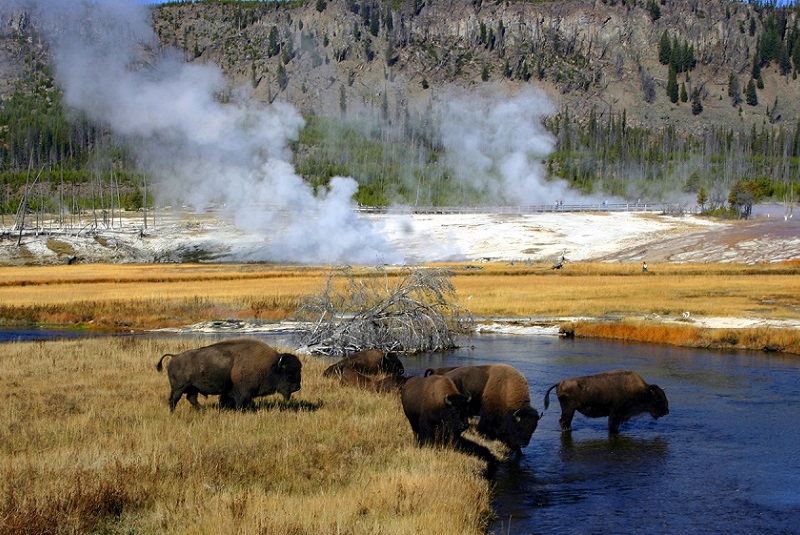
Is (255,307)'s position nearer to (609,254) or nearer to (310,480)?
(310,480)

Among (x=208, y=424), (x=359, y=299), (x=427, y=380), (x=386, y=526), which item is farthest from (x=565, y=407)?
(x=359, y=299)

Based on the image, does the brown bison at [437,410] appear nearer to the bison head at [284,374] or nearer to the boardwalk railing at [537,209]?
the bison head at [284,374]

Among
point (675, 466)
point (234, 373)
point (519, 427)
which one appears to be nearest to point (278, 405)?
point (234, 373)

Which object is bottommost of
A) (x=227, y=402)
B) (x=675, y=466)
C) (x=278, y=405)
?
(x=675, y=466)

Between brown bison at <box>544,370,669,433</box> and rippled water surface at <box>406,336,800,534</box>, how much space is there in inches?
17.5

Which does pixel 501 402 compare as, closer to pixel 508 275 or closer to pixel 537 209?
pixel 508 275

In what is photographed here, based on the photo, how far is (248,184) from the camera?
109m

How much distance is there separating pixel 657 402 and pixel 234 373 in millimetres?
10465

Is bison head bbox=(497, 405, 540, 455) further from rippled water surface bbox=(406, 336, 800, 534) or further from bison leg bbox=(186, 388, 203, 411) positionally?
bison leg bbox=(186, 388, 203, 411)

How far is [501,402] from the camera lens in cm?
1883

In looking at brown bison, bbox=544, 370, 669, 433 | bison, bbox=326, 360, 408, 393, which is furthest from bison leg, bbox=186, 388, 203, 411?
brown bison, bbox=544, 370, 669, 433

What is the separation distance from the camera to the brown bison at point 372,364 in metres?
26.1

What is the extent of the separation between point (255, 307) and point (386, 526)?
41.6 m

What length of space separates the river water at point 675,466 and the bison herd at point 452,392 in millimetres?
708
